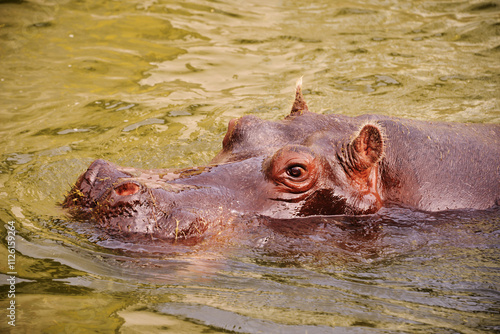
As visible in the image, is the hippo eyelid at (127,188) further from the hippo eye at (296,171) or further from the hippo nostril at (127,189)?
the hippo eye at (296,171)

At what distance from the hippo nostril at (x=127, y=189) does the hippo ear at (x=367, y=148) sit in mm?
1983

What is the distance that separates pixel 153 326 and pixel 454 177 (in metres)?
3.23

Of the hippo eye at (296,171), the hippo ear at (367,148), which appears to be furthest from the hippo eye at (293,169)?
the hippo ear at (367,148)

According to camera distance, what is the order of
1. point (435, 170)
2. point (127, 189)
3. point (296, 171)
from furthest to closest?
A: point (435, 170), point (296, 171), point (127, 189)

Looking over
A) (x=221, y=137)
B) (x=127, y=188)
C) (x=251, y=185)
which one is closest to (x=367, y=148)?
(x=251, y=185)

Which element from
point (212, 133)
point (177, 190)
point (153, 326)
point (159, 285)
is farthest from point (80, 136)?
point (153, 326)

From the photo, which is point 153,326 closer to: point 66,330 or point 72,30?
point 66,330

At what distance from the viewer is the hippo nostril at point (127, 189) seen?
4574 mm

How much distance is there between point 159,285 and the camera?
173 inches

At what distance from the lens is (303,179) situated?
16.8 ft

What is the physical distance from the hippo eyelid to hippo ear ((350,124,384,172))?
1983 mm

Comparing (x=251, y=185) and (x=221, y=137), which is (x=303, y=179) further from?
(x=221, y=137)

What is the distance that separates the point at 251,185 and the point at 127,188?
3.90ft

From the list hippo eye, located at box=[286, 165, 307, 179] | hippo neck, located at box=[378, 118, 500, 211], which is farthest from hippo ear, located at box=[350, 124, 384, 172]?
hippo eye, located at box=[286, 165, 307, 179]
